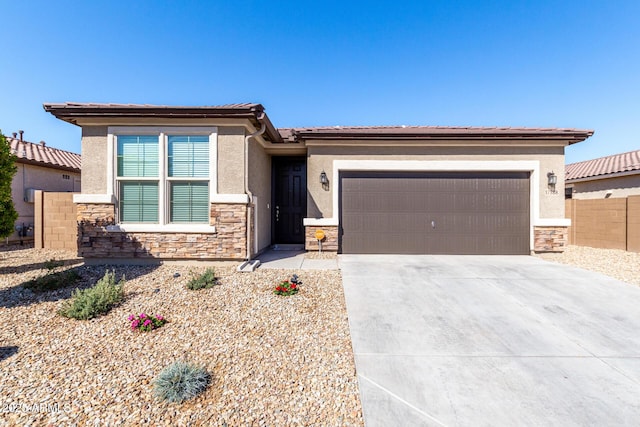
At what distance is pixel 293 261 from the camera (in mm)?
7062

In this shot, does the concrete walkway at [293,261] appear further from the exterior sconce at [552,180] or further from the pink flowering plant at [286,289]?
the exterior sconce at [552,180]

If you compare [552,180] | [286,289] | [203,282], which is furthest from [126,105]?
[552,180]

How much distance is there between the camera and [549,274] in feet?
20.0

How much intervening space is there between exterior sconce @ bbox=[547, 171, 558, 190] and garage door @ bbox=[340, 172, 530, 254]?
20.4 inches

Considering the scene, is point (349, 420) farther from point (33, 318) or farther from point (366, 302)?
point (33, 318)

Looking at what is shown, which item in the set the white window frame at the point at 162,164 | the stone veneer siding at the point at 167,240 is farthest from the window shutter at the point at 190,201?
the stone veneer siding at the point at 167,240

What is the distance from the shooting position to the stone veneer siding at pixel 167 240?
6.48m

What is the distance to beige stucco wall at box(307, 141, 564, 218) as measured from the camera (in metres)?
7.86

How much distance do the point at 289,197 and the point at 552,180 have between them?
7.82m

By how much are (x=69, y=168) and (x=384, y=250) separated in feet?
42.4

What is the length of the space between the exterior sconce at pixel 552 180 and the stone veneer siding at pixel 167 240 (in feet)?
27.3

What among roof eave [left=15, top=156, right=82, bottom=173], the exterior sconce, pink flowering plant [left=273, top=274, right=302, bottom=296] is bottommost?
pink flowering plant [left=273, top=274, right=302, bottom=296]

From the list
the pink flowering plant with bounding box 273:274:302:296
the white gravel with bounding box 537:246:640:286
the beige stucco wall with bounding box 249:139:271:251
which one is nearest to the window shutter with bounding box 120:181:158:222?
the beige stucco wall with bounding box 249:139:271:251

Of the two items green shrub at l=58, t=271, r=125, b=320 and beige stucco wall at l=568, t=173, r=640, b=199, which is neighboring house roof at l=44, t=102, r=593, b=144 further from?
beige stucco wall at l=568, t=173, r=640, b=199
